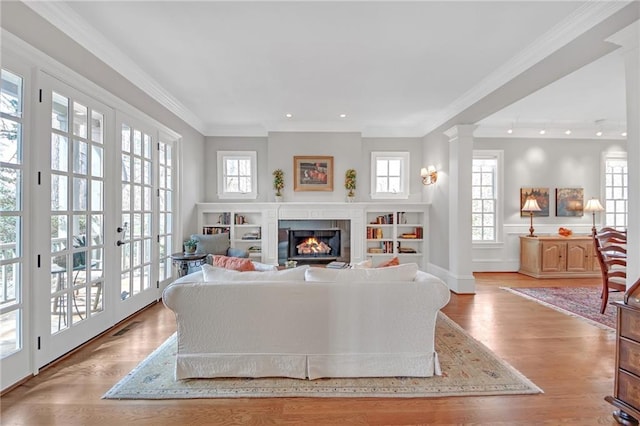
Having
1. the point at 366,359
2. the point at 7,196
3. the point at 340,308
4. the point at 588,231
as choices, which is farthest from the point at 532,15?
the point at 588,231

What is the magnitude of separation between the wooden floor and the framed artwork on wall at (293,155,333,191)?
3867 millimetres

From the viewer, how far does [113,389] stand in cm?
236

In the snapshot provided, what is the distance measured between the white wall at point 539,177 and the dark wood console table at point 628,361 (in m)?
4.95

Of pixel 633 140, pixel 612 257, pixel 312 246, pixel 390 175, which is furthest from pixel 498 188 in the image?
pixel 633 140

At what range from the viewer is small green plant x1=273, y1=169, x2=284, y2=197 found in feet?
20.7

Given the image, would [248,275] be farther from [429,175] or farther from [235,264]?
[429,175]

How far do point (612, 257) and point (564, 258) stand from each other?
237 cm

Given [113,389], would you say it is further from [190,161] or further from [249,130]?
[249,130]

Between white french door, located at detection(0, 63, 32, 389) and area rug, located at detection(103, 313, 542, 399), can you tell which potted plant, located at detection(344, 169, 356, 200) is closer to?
area rug, located at detection(103, 313, 542, 399)

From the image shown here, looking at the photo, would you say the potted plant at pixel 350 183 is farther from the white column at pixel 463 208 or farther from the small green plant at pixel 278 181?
the white column at pixel 463 208

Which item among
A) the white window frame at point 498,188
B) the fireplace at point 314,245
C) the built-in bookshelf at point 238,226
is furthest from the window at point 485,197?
the built-in bookshelf at point 238,226

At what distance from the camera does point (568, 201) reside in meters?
6.79

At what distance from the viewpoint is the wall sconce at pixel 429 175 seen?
239 inches

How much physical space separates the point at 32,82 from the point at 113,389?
7.60 ft
